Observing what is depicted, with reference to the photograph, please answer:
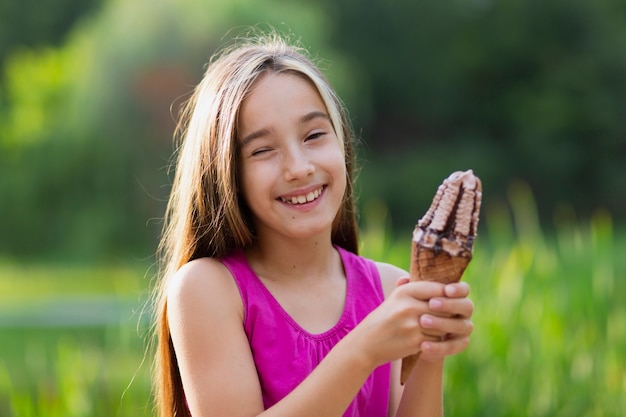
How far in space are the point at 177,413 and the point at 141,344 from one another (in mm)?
2470

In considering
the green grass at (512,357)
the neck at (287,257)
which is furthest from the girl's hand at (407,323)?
the green grass at (512,357)

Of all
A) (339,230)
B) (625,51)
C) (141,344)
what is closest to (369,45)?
(625,51)

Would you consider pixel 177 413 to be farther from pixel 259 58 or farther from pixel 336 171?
pixel 259 58

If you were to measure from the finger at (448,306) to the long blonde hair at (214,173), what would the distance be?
0.54m

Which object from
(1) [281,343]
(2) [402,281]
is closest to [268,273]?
(1) [281,343]

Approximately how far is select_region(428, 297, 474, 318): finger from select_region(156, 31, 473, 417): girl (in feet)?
0.32

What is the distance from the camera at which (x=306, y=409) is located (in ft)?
5.26

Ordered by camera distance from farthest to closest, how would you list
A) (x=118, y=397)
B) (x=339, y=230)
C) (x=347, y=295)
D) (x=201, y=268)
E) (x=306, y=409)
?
1. (x=118, y=397)
2. (x=339, y=230)
3. (x=347, y=295)
4. (x=201, y=268)
5. (x=306, y=409)

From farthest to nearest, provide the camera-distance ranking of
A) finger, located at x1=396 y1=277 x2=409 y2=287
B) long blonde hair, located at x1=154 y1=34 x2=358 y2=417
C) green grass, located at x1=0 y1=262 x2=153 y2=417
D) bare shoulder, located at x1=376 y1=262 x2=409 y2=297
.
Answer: green grass, located at x1=0 y1=262 x2=153 y2=417
bare shoulder, located at x1=376 y1=262 x2=409 y2=297
long blonde hair, located at x1=154 y1=34 x2=358 y2=417
finger, located at x1=396 y1=277 x2=409 y2=287

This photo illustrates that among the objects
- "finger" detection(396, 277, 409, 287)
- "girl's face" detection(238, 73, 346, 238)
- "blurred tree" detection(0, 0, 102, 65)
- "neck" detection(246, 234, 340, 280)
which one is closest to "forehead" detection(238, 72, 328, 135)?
"girl's face" detection(238, 73, 346, 238)

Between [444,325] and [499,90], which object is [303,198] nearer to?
[444,325]

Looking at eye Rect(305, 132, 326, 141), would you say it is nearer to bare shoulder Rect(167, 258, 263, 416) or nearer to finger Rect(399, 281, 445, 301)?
bare shoulder Rect(167, 258, 263, 416)

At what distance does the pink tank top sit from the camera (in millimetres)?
1797

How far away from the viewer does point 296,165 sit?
1.75 meters
